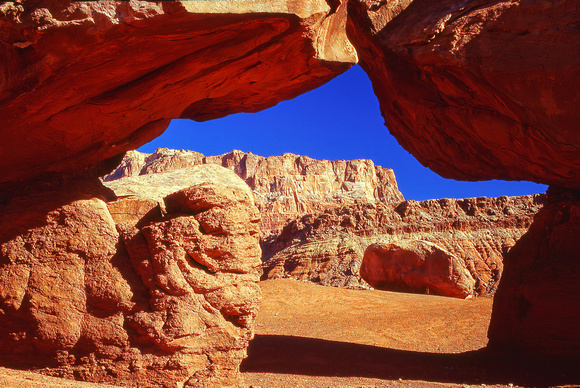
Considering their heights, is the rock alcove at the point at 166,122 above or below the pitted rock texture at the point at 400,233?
below

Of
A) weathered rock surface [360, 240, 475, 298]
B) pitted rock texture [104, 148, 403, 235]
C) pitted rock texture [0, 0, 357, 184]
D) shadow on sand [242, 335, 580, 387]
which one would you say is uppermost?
pitted rock texture [104, 148, 403, 235]

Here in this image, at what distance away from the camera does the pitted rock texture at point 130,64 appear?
4473 mm

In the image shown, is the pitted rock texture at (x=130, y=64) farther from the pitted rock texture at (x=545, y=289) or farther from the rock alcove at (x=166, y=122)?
the pitted rock texture at (x=545, y=289)

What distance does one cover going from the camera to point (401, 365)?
7984 mm

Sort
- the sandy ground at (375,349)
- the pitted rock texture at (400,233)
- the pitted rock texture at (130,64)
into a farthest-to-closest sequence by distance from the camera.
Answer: the pitted rock texture at (400,233)
the sandy ground at (375,349)
the pitted rock texture at (130,64)

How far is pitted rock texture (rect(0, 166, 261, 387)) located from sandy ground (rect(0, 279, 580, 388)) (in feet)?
1.47

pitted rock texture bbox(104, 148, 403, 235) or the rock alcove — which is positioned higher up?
pitted rock texture bbox(104, 148, 403, 235)

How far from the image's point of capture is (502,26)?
593 centimetres

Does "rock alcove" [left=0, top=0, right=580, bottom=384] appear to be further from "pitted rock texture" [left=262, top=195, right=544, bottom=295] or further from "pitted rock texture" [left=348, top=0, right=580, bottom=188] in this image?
"pitted rock texture" [left=262, top=195, right=544, bottom=295]

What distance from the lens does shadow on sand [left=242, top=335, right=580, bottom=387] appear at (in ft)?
23.2

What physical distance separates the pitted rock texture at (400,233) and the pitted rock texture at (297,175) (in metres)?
40.4

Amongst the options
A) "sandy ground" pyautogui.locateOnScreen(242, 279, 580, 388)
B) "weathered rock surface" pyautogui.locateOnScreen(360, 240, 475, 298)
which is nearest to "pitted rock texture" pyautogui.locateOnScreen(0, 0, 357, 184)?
"sandy ground" pyautogui.locateOnScreen(242, 279, 580, 388)

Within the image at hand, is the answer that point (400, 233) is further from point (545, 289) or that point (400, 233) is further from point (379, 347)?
point (545, 289)

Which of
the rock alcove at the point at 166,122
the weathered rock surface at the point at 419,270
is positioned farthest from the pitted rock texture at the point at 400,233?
the rock alcove at the point at 166,122
